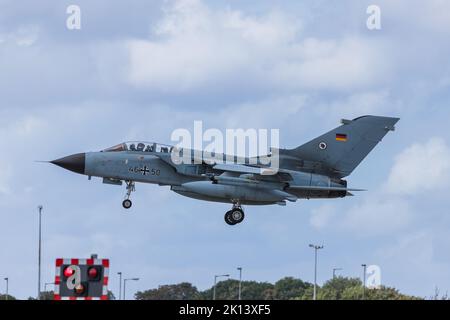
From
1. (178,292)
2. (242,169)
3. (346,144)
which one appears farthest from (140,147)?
(178,292)

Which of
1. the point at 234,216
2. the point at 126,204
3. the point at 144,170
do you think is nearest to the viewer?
the point at 126,204

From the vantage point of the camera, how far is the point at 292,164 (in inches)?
1822

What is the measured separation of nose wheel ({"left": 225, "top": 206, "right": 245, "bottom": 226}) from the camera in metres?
44.5

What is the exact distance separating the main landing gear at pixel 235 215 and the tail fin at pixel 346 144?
3707 mm

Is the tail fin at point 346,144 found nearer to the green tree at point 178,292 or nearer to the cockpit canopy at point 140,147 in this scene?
the cockpit canopy at point 140,147

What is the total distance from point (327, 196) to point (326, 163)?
1.60m

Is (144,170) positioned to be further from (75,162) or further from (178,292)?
(178,292)

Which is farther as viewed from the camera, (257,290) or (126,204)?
(257,290)

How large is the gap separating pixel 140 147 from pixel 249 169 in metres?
4.75

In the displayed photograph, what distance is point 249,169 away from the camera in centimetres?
4475

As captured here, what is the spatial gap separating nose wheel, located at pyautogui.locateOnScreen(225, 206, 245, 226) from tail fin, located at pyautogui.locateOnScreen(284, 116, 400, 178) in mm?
3801

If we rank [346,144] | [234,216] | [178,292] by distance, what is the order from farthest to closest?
[178,292]
[346,144]
[234,216]
